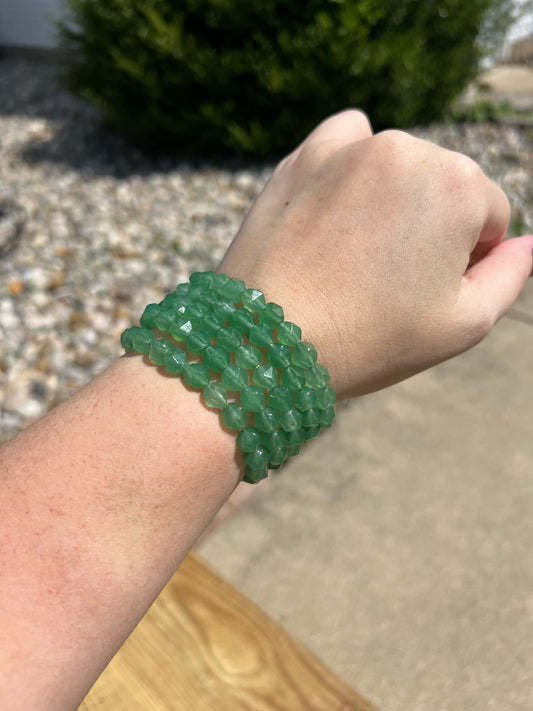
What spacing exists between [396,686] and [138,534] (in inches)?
45.6

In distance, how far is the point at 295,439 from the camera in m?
1.05

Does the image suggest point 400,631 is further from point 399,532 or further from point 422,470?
point 422,470

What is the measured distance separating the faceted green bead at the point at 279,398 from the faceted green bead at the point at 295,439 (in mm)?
51

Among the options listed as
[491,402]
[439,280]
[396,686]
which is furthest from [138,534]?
[491,402]

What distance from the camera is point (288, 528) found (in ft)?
7.14

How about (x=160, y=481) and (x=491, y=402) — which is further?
(x=491, y=402)

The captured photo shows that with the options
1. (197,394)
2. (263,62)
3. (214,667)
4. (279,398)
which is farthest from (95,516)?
(263,62)

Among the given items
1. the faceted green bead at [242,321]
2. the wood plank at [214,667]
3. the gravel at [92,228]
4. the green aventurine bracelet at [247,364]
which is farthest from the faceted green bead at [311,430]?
the gravel at [92,228]

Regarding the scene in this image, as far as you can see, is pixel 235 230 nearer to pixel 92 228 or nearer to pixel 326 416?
pixel 92 228

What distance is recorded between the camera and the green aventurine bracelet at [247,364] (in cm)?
99

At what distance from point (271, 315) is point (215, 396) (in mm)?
182

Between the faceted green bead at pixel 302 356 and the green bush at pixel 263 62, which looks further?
the green bush at pixel 263 62

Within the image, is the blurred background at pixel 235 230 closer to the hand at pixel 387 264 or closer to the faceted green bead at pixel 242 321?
the hand at pixel 387 264

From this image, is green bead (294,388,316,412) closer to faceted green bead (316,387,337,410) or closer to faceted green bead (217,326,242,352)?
faceted green bead (316,387,337,410)
